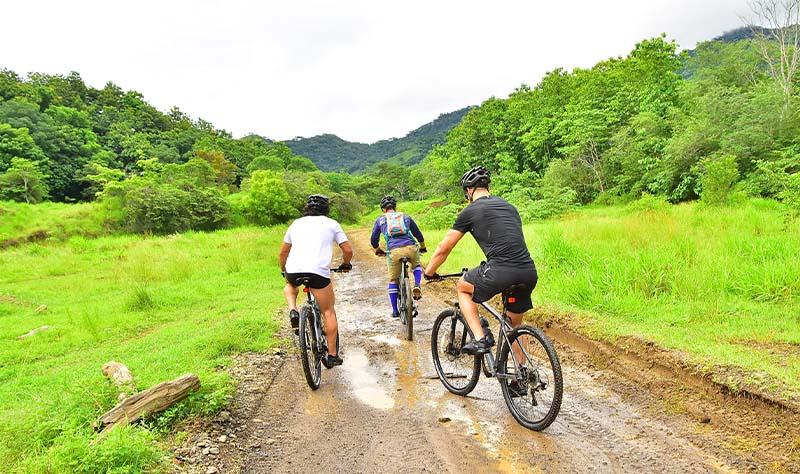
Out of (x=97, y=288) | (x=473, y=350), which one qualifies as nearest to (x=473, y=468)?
(x=473, y=350)

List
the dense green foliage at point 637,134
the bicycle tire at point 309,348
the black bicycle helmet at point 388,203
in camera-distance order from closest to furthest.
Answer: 1. the bicycle tire at point 309,348
2. the black bicycle helmet at point 388,203
3. the dense green foliage at point 637,134

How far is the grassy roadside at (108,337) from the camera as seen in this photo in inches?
121

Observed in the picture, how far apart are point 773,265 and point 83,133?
71726mm

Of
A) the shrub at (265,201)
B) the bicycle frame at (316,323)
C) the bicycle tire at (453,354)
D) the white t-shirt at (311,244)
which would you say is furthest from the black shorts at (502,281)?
the shrub at (265,201)

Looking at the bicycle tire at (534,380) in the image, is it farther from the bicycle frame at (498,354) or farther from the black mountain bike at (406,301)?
the black mountain bike at (406,301)

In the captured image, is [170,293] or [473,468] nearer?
[473,468]

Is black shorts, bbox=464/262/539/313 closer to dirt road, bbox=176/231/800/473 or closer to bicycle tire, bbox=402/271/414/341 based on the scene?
dirt road, bbox=176/231/800/473

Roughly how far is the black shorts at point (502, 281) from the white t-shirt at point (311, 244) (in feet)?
5.42

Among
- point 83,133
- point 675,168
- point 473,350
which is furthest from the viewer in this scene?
point 83,133

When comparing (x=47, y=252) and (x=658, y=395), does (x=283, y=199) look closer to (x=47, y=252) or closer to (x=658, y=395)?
(x=47, y=252)

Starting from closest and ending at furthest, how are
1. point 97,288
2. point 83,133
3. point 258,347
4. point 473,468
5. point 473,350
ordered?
point 473,468 < point 473,350 < point 258,347 < point 97,288 < point 83,133

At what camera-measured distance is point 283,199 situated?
40.0 m

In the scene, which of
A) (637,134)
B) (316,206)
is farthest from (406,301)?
(637,134)

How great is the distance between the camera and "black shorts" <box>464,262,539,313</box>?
3418 mm
